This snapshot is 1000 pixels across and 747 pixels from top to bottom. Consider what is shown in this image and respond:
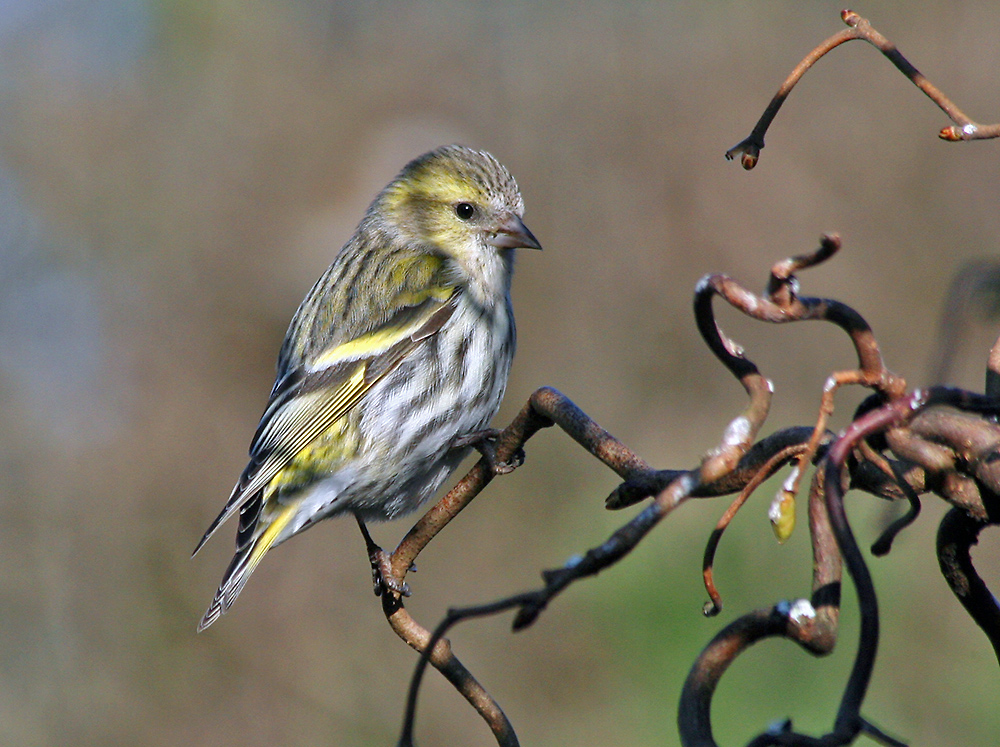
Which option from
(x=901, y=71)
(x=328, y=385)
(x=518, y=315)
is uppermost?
(x=901, y=71)

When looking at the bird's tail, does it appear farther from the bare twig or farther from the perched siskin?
the bare twig

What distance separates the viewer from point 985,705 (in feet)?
14.8

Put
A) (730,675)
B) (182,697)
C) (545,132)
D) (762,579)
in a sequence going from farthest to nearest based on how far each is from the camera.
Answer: (545,132) < (182,697) < (762,579) < (730,675)

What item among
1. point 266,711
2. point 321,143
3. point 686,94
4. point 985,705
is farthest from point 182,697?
point 686,94

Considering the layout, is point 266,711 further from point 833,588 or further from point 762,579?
point 833,588

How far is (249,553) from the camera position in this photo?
348 cm

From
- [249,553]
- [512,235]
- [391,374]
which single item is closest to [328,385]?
[391,374]

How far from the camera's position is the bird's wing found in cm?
356

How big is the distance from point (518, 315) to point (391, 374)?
189 inches

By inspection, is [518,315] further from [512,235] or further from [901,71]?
[901,71]

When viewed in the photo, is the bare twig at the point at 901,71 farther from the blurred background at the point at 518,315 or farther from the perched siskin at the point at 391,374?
the blurred background at the point at 518,315

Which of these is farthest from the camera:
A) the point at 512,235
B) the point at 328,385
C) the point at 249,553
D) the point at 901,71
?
the point at 512,235

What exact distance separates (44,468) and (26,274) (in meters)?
1.48

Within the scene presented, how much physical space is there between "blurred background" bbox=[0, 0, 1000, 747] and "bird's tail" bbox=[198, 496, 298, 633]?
2.06 metres
